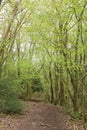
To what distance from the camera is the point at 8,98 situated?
1574cm

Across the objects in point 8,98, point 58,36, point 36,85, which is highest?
point 58,36

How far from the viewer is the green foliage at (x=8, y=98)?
15609 millimetres

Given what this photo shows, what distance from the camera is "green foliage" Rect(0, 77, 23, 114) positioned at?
15609mm

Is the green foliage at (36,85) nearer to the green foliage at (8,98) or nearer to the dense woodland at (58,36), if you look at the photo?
the dense woodland at (58,36)

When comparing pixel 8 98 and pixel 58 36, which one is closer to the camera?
pixel 8 98

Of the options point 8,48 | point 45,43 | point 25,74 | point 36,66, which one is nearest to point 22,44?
point 36,66

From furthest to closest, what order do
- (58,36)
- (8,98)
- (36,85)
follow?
(36,85)
(58,36)
(8,98)

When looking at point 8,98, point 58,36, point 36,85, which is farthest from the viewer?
point 36,85

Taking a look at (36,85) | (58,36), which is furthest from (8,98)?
(36,85)

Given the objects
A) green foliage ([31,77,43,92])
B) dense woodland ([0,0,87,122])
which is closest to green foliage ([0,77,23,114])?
dense woodland ([0,0,87,122])

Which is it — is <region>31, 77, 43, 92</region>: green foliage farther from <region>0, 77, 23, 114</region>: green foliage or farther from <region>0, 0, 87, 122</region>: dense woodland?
<region>0, 77, 23, 114</region>: green foliage

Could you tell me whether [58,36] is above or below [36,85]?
above

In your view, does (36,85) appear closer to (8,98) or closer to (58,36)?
(58,36)

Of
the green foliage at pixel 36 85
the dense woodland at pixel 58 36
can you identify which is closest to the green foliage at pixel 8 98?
the dense woodland at pixel 58 36
